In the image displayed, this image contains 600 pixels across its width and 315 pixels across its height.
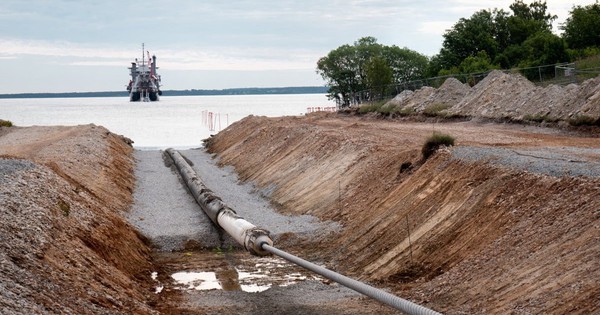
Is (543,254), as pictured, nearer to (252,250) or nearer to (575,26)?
(252,250)

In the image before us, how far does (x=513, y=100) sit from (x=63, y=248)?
3620 cm

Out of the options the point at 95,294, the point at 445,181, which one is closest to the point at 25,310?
the point at 95,294

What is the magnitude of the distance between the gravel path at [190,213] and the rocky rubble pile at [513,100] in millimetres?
14216

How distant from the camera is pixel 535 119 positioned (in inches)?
1711

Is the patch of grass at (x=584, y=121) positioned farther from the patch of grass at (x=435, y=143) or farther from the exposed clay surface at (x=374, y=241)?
the patch of grass at (x=435, y=143)

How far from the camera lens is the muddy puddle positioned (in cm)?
2158

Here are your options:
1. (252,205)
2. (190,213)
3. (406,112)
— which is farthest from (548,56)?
(190,213)

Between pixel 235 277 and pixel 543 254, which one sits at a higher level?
pixel 543 254

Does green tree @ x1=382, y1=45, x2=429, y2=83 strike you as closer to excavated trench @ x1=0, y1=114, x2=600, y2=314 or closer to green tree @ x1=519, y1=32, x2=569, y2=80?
green tree @ x1=519, y1=32, x2=569, y2=80

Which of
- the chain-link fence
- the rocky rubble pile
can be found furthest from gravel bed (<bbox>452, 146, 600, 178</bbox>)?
the chain-link fence

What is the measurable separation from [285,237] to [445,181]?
18.1 ft

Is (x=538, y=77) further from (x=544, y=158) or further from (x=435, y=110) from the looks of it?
(x=544, y=158)

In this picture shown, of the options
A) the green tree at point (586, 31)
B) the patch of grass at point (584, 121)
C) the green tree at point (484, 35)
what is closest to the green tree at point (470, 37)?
the green tree at point (484, 35)

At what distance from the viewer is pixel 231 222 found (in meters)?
26.3
